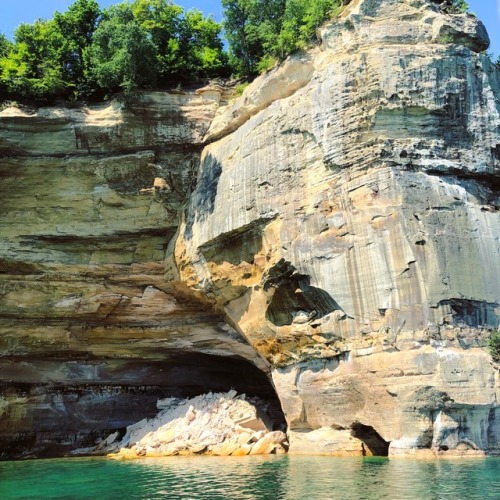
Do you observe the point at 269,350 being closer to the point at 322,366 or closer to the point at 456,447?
the point at 322,366

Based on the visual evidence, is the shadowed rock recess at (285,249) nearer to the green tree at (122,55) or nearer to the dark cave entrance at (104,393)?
the dark cave entrance at (104,393)

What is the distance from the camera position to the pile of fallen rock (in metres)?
16.8

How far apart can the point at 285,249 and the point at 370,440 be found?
497 centimetres

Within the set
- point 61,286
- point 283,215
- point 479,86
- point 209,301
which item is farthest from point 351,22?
point 61,286

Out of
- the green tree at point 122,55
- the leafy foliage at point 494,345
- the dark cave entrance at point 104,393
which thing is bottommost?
the dark cave entrance at point 104,393

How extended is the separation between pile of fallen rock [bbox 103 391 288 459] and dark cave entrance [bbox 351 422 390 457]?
300 centimetres

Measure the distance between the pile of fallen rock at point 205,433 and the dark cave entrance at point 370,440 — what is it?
9.85 ft

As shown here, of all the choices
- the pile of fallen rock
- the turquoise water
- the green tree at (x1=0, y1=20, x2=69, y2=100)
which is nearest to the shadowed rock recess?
the green tree at (x1=0, y1=20, x2=69, y2=100)

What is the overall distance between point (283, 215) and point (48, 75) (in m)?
9.33

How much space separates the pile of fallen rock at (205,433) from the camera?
1684 centimetres

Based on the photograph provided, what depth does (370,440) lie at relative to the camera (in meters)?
13.9

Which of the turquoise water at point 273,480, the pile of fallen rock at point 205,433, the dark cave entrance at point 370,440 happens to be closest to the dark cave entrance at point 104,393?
the pile of fallen rock at point 205,433

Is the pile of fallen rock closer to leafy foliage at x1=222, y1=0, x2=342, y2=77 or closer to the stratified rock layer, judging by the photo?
the stratified rock layer

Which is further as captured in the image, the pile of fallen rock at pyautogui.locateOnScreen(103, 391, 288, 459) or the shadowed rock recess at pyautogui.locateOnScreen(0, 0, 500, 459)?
the pile of fallen rock at pyautogui.locateOnScreen(103, 391, 288, 459)
